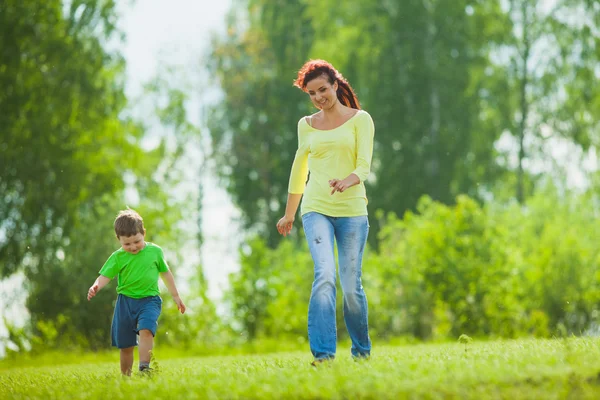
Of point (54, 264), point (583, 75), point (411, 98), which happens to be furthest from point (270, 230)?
point (54, 264)

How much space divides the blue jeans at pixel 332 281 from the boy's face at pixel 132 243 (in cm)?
136

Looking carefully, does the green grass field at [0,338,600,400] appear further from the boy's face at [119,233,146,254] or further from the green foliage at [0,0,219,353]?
the green foliage at [0,0,219,353]

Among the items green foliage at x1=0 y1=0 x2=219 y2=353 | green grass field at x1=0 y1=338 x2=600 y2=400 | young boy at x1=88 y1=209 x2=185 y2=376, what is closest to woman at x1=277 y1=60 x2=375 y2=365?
green grass field at x1=0 y1=338 x2=600 y2=400

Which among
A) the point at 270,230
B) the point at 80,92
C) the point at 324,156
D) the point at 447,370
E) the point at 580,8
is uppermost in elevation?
the point at 580,8

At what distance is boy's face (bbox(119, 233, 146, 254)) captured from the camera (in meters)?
6.58

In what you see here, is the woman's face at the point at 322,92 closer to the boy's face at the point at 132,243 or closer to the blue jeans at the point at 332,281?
the blue jeans at the point at 332,281

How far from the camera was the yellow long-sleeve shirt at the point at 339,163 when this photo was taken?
6.26m

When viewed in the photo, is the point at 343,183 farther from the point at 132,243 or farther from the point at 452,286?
the point at 452,286

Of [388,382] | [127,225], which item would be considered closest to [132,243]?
[127,225]

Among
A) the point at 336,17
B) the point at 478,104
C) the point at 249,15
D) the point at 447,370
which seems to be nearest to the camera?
the point at 447,370

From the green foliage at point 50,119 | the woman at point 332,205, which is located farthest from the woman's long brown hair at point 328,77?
the green foliage at point 50,119

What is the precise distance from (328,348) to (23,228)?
15.7m

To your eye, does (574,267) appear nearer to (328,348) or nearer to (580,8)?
(328,348)

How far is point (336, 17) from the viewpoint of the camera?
30.5 metres
